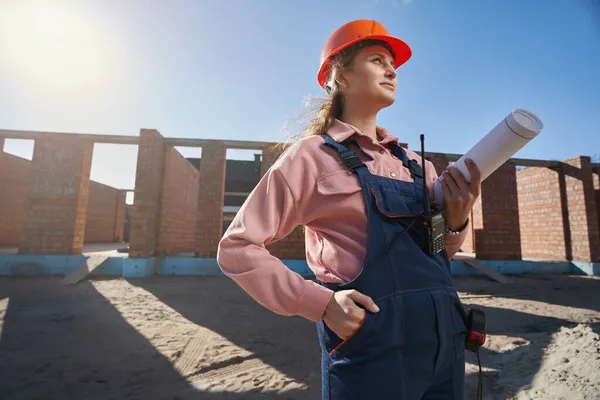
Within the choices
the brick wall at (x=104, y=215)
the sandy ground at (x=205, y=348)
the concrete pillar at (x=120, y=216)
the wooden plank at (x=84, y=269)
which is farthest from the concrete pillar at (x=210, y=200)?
the concrete pillar at (x=120, y=216)

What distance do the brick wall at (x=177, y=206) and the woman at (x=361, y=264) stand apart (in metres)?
8.98

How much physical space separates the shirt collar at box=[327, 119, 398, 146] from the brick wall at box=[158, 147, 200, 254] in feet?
29.2

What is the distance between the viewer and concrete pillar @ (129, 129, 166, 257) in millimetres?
8367

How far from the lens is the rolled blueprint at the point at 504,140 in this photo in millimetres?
876

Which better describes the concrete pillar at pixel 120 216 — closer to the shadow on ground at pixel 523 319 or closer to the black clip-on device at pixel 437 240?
the shadow on ground at pixel 523 319

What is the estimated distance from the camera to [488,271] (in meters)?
8.96

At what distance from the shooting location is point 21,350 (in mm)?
3457

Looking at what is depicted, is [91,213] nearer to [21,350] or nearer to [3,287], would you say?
[3,287]

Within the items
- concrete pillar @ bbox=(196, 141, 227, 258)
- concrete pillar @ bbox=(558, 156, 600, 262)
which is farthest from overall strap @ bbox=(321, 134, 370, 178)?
concrete pillar @ bbox=(558, 156, 600, 262)

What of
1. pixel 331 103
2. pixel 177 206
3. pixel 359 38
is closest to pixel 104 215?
pixel 177 206

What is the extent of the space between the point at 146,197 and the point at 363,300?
29.3ft

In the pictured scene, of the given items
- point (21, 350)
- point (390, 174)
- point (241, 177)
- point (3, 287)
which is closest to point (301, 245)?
point (21, 350)

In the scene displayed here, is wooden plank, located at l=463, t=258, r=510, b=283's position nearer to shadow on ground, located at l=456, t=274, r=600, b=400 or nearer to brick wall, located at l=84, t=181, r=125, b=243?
shadow on ground, located at l=456, t=274, r=600, b=400

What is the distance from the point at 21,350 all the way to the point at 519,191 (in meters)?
16.0
